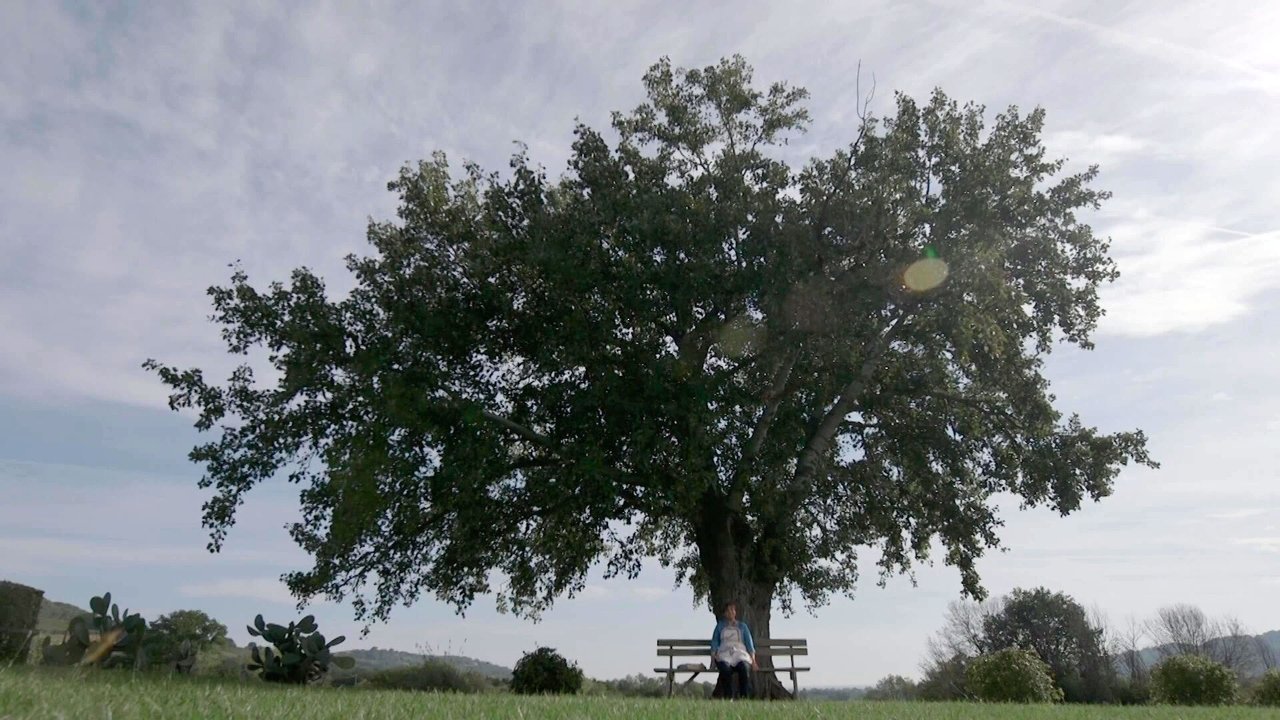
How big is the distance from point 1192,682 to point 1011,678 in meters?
5.81

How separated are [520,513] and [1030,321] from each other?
13.3m

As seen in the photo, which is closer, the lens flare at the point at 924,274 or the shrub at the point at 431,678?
the lens flare at the point at 924,274

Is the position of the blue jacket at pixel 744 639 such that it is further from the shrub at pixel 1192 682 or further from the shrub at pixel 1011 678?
the shrub at pixel 1192 682

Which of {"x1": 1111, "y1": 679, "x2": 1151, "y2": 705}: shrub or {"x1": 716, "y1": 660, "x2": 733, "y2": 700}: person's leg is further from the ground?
{"x1": 716, "y1": 660, "x2": 733, "y2": 700}: person's leg

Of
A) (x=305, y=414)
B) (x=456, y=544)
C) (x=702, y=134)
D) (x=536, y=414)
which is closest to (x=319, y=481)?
(x=305, y=414)

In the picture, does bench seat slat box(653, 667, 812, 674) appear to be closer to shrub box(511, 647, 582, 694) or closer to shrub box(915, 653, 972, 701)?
shrub box(511, 647, 582, 694)

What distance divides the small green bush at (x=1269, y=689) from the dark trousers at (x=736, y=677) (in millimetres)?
15283

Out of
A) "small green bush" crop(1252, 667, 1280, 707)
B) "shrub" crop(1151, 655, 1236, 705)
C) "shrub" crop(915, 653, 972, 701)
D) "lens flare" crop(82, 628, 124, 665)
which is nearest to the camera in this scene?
"lens flare" crop(82, 628, 124, 665)

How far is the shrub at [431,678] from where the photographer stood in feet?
68.5

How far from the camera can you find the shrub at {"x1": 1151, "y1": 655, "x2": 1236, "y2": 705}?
23438 mm

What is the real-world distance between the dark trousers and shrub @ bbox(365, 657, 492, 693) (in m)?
Result: 6.64

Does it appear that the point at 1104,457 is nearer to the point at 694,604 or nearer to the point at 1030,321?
the point at 1030,321

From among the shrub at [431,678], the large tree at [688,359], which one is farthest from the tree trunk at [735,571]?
the shrub at [431,678]

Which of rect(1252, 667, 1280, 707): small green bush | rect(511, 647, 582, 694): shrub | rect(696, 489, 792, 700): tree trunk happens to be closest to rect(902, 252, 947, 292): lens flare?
rect(696, 489, 792, 700): tree trunk
